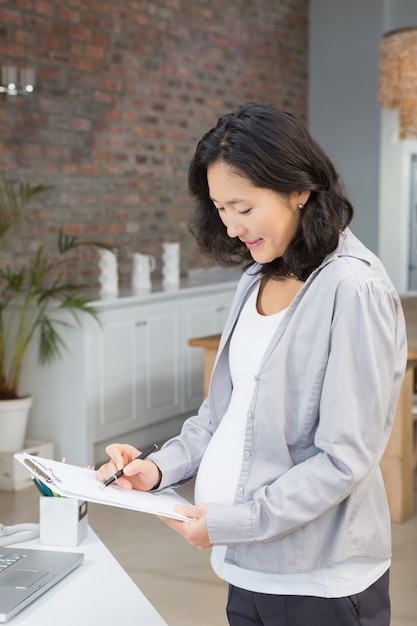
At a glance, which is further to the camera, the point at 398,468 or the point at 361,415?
the point at 398,468

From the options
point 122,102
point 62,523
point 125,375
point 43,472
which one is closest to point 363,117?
point 122,102

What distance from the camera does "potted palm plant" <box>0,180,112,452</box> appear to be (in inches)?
202

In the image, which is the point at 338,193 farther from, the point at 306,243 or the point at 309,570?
the point at 309,570

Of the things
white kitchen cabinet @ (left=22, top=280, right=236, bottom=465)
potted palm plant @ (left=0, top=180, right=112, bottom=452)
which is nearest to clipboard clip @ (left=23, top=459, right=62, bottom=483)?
potted palm plant @ (left=0, top=180, right=112, bottom=452)

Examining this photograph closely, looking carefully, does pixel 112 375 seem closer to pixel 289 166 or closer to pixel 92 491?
pixel 92 491

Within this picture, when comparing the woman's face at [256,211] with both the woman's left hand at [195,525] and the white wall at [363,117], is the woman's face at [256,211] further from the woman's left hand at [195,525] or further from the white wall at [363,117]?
the white wall at [363,117]

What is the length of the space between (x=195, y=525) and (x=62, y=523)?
0.52 meters

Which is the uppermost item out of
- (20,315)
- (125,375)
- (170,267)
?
(170,267)

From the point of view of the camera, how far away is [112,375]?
5555 mm

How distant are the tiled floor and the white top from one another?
6.37 feet

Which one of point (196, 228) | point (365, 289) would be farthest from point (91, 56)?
point (365, 289)

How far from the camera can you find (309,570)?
1.50m

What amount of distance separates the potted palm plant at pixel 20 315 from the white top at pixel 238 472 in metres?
3.54

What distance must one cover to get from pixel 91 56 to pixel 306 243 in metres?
5.27
